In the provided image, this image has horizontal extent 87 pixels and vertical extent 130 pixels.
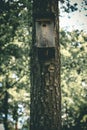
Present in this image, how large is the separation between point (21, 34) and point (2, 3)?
725 centimetres

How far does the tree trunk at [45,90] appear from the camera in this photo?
4.89 metres

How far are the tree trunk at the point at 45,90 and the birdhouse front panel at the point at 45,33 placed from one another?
0.33 ft

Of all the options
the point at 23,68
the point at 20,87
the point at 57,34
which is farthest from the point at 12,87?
the point at 57,34

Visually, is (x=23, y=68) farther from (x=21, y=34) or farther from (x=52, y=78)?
(x=52, y=78)

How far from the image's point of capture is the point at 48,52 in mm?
5148

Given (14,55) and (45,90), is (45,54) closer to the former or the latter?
(45,90)

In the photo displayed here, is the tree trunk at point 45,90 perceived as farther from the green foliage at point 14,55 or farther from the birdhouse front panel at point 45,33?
the green foliage at point 14,55

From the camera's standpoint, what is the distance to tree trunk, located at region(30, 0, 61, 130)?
16.0 ft

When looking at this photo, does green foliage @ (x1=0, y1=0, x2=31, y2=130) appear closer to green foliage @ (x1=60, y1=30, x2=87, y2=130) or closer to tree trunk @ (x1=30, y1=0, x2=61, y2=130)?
green foliage @ (x1=60, y1=30, x2=87, y2=130)

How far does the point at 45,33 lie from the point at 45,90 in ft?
3.33

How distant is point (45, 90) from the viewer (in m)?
5.02

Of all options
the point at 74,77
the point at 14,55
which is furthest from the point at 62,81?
the point at 14,55

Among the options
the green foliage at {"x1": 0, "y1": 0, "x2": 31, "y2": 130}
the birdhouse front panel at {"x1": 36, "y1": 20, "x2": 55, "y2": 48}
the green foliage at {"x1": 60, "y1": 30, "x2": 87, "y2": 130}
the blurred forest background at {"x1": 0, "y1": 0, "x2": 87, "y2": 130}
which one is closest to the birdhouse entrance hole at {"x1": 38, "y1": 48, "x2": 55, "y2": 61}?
the birdhouse front panel at {"x1": 36, "y1": 20, "x2": 55, "y2": 48}

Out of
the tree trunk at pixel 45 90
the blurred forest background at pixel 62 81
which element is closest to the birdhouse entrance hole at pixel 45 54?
the tree trunk at pixel 45 90
